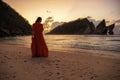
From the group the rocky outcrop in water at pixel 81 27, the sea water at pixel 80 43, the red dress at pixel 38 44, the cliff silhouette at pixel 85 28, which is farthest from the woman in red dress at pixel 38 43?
the rocky outcrop in water at pixel 81 27

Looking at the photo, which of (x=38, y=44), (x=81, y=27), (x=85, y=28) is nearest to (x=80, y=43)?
(x=38, y=44)

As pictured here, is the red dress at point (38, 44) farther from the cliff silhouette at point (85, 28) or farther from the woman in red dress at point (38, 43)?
the cliff silhouette at point (85, 28)

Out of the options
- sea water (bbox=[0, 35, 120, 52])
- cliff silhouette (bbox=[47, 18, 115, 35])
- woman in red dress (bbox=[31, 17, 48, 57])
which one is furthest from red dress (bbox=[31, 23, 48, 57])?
cliff silhouette (bbox=[47, 18, 115, 35])

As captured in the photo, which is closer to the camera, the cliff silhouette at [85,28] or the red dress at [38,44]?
the red dress at [38,44]

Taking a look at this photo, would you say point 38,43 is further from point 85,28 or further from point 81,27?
point 81,27

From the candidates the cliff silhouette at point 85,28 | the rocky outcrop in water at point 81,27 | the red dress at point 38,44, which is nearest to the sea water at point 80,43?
the red dress at point 38,44

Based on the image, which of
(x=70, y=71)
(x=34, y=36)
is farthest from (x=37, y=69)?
(x=34, y=36)

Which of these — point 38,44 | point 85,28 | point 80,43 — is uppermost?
point 85,28

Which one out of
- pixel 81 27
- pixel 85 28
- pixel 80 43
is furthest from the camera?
pixel 81 27

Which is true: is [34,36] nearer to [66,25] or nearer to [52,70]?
[52,70]

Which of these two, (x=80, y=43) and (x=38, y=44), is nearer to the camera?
(x=38, y=44)

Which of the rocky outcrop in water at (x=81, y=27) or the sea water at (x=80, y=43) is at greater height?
the rocky outcrop in water at (x=81, y=27)

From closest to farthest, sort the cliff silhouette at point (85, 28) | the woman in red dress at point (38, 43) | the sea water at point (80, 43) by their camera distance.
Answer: the woman in red dress at point (38, 43) < the sea water at point (80, 43) < the cliff silhouette at point (85, 28)

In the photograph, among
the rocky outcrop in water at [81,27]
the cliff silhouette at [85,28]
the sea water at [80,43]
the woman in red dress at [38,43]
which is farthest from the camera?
the rocky outcrop in water at [81,27]
